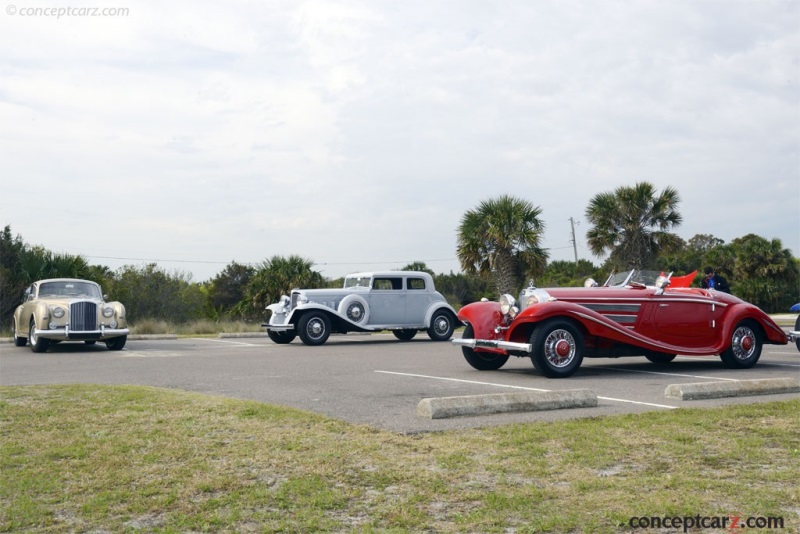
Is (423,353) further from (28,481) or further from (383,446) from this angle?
(28,481)

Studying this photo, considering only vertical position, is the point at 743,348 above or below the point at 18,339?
above

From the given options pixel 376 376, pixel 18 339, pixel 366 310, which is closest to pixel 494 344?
Result: pixel 376 376

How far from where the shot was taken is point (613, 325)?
11891 millimetres

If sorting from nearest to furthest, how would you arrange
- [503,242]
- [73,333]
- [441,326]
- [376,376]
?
[376,376] → [73,333] → [441,326] → [503,242]

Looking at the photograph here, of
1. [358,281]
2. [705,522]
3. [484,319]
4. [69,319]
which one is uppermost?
[358,281]

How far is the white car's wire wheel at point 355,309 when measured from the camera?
832 inches

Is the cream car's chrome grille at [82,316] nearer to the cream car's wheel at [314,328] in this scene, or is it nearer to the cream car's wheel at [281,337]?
the cream car's wheel at [281,337]

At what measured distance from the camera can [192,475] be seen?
5469mm

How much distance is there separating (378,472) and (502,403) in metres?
2.44

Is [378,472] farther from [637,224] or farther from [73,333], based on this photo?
[637,224]

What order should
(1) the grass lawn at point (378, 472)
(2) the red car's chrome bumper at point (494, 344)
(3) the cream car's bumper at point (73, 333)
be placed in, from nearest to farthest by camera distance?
(1) the grass lawn at point (378, 472) → (2) the red car's chrome bumper at point (494, 344) → (3) the cream car's bumper at point (73, 333)

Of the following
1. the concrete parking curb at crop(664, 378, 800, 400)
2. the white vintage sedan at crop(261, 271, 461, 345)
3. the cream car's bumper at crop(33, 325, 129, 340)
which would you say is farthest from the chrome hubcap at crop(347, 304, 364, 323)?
the concrete parking curb at crop(664, 378, 800, 400)

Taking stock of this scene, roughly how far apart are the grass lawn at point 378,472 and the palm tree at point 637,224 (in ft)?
84.2

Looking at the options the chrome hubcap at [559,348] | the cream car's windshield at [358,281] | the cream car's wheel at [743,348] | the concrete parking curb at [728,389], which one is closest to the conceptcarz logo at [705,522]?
the concrete parking curb at [728,389]
